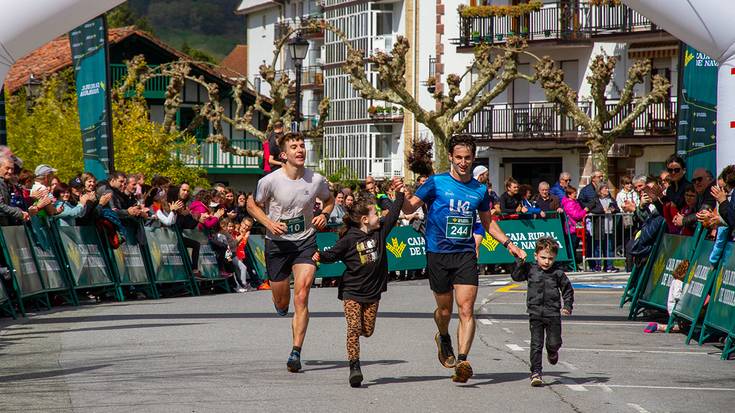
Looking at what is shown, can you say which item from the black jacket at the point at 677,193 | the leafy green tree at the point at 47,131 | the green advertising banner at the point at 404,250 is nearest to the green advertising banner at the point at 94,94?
the green advertising banner at the point at 404,250

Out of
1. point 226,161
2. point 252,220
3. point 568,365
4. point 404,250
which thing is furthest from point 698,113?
point 226,161

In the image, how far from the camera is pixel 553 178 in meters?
56.0

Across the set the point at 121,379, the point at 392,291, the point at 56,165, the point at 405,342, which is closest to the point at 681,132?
the point at 392,291

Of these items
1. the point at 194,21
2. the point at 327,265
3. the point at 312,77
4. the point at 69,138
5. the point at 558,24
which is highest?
the point at 194,21

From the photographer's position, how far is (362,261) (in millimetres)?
11305

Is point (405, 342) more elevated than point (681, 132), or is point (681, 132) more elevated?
point (681, 132)

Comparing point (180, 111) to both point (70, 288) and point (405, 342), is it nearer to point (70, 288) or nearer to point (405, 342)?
point (70, 288)

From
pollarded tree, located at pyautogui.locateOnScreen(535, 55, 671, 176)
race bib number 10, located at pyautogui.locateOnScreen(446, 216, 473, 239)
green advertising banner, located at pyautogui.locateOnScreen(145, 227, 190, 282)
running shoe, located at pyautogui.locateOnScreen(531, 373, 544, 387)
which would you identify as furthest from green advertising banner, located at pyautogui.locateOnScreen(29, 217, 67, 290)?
pollarded tree, located at pyautogui.locateOnScreen(535, 55, 671, 176)

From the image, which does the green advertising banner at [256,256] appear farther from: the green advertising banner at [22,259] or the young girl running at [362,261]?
the young girl running at [362,261]

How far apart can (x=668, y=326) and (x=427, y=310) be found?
3718 mm

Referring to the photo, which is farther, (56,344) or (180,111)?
(180,111)

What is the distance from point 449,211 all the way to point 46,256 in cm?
881

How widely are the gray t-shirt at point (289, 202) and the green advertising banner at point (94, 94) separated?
1011cm

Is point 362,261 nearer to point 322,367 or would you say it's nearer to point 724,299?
point 322,367
